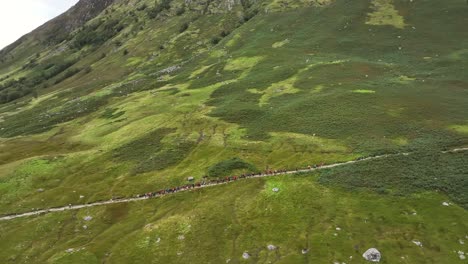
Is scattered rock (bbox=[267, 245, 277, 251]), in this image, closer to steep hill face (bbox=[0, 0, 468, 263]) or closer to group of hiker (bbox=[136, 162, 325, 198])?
steep hill face (bbox=[0, 0, 468, 263])

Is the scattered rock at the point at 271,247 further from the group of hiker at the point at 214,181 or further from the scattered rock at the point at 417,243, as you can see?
the group of hiker at the point at 214,181

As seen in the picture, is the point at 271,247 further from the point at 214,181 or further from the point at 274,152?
the point at 274,152

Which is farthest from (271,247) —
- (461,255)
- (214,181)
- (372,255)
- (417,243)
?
(214,181)

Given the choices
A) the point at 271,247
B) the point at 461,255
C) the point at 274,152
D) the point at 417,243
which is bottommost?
the point at 461,255

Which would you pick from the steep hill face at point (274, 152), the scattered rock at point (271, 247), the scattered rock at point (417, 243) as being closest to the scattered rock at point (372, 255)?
the steep hill face at point (274, 152)

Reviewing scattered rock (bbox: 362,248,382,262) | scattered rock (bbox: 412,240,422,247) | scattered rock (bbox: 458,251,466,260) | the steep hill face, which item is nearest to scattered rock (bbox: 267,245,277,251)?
the steep hill face
